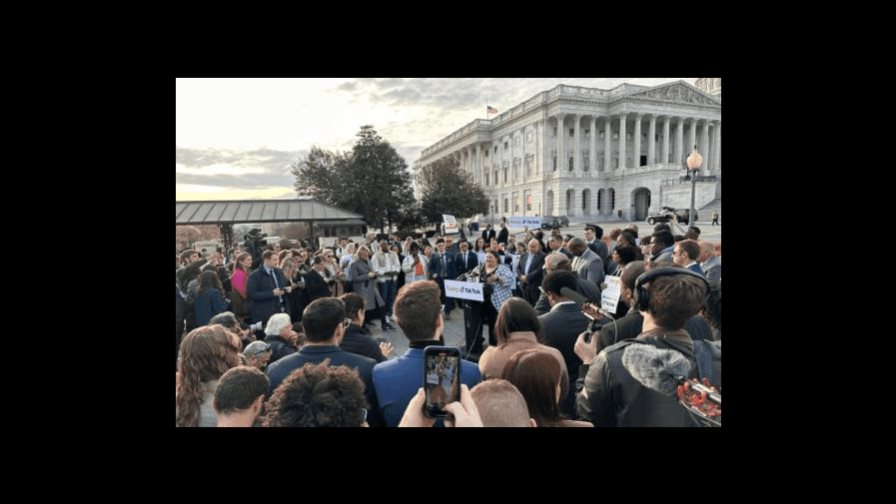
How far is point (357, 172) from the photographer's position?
1291cm

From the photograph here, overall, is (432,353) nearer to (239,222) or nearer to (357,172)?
(239,222)

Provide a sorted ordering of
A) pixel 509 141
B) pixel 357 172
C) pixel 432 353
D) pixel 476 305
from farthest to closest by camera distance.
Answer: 1. pixel 509 141
2. pixel 357 172
3. pixel 476 305
4. pixel 432 353

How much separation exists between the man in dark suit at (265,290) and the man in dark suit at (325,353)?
316 centimetres

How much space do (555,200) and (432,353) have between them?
3757 cm

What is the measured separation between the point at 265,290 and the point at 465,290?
2.96m

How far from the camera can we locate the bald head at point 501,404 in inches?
81.7

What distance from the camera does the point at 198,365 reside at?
2729mm

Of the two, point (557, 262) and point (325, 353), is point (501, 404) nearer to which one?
point (325, 353)

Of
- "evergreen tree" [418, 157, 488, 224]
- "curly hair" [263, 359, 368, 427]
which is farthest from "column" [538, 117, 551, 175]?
"curly hair" [263, 359, 368, 427]

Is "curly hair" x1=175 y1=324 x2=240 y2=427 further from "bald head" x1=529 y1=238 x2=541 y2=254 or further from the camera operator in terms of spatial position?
the camera operator

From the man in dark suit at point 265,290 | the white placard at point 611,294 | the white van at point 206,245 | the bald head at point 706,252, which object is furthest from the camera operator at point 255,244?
the bald head at point 706,252
